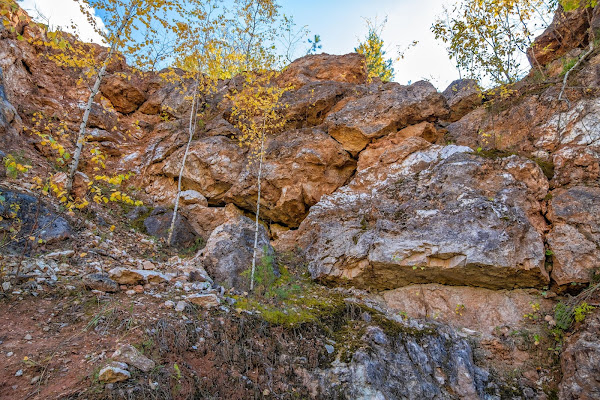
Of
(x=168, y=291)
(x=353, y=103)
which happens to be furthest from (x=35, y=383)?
(x=353, y=103)

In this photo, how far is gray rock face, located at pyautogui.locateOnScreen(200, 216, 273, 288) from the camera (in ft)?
23.3

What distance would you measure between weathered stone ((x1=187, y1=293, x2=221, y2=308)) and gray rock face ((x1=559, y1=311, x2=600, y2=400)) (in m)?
6.05

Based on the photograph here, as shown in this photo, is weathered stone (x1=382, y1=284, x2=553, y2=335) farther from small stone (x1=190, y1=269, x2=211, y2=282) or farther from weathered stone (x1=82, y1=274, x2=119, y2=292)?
weathered stone (x1=82, y1=274, x2=119, y2=292)

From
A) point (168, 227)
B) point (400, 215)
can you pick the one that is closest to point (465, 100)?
point (400, 215)

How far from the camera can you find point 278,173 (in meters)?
11.5

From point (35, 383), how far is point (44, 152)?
10.2 metres

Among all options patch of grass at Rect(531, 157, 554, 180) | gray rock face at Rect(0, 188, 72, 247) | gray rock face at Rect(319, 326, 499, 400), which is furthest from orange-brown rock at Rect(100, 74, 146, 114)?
patch of grass at Rect(531, 157, 554, 180)

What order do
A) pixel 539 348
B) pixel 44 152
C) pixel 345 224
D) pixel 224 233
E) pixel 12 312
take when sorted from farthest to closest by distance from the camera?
1. pixel 44 152
2. pixel 345 224
3. pixel 224 233
4. pixel 539 348
5. pixel 12 312

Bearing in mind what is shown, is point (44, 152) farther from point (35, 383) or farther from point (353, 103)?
point (353, 103)

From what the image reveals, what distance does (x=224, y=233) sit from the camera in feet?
26.5

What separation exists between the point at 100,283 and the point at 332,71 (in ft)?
45.1

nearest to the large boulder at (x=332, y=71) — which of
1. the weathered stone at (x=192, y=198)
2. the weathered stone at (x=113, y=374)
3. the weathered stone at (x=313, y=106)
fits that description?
the weathered stone at (x=313, y=106)

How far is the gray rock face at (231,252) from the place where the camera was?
7113 mm

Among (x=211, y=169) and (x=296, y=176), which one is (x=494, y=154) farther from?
(x=211, y=169)
